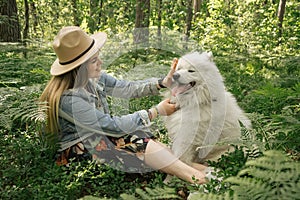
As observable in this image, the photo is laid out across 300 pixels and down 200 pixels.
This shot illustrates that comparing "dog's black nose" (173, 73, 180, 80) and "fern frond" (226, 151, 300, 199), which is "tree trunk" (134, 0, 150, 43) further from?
"fern frond" (226, 151, 300, 199)

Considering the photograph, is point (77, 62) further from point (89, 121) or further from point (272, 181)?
point (272, 181)

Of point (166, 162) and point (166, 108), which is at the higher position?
point (166, 108)

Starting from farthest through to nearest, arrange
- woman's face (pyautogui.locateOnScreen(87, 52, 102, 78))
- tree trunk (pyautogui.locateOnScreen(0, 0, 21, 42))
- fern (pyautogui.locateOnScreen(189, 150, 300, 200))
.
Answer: tree trunk (pyautogui.locateOnScreen(0, 0, 21, 42)), woman's face (pyautogui.locateOnScreen(87, 52, 102, 78)), fern (pyautogui.locateOnScreen(189, 150, 300, 200))

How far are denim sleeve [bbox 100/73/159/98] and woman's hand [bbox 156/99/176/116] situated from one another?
33cm

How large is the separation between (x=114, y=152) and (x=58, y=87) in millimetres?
887

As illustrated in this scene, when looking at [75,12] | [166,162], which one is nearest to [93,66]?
[166,162]

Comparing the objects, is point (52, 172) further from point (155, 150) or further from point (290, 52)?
point (290, 52)

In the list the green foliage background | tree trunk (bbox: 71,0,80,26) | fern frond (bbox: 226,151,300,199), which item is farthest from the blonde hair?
tree trunk (bbox: 71,0,80,26)

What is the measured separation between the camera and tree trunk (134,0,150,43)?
8883 millimetres

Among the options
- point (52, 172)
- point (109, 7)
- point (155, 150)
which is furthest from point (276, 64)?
point (109, 7)

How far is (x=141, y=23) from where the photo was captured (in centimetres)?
1059

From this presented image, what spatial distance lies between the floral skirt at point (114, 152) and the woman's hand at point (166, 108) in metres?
0.39

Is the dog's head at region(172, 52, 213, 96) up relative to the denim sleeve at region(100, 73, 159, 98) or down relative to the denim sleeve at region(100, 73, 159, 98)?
up

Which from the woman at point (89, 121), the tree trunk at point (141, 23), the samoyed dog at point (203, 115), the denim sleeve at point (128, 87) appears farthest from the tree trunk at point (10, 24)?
the samoyed dog at point (203, 115)
